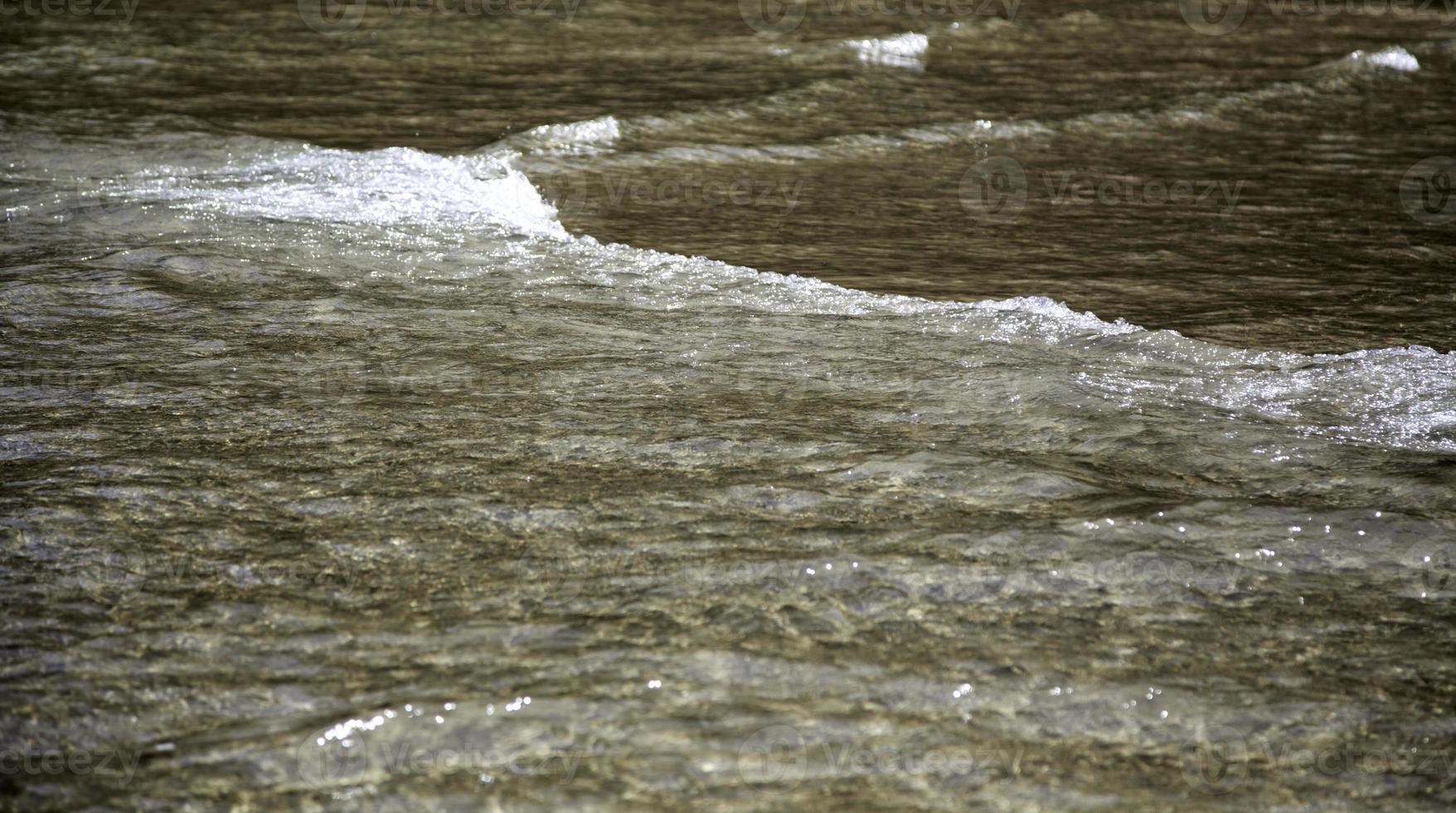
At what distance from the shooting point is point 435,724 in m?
1.82

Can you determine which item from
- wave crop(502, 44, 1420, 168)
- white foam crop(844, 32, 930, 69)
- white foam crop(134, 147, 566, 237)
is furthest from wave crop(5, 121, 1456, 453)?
white foam crop(844, 32, 930, 69)

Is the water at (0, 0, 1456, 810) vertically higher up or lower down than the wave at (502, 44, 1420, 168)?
lower down

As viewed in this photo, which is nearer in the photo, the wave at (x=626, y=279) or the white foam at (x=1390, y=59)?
the wave at (x=626, y=279)

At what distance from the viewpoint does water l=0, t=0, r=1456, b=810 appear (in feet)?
5.95

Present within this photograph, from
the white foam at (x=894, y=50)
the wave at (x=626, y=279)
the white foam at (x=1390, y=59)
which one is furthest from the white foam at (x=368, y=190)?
the white foam at (x=1390, y=59)

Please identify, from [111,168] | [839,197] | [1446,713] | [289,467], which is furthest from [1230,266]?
[111,168]

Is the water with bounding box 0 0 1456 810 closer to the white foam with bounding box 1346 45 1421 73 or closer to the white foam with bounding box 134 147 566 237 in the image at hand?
the white foam with bounding box 134 147 566 237

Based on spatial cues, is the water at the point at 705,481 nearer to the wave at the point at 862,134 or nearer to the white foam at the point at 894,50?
the wave at the point at 862,134

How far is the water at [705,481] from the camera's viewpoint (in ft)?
5.95

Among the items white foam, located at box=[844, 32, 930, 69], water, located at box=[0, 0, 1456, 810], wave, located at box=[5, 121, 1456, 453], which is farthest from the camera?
white foam, located at box=[844, 32, 930, 69]

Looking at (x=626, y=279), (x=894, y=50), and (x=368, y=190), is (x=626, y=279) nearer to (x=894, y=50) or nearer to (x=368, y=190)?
(x=368, y=190)

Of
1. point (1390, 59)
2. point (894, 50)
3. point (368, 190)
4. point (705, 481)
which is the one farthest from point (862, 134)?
point (1390, 59)

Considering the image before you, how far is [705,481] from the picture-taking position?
2531mm

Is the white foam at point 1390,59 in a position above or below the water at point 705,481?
above
